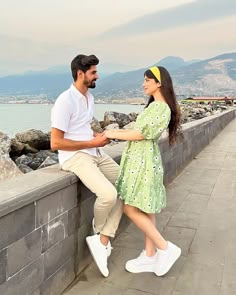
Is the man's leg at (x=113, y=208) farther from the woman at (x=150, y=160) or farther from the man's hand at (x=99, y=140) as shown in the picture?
the man's hand at (x=99, y=140)

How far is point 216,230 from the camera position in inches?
163

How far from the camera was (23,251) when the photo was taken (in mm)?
2242

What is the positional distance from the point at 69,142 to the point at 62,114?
0.21 m

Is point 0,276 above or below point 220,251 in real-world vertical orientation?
above

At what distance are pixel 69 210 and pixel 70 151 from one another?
0.42 m

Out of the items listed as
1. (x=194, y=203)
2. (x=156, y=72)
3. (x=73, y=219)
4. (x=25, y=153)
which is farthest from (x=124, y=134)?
(x=25, y=153)

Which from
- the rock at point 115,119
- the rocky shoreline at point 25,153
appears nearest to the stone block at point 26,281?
the rocky shoreline at point 25,153

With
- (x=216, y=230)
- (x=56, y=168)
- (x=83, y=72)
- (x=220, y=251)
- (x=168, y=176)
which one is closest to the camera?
(x=83, y=72)

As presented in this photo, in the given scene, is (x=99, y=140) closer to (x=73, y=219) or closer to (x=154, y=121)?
(x=154, y=121)

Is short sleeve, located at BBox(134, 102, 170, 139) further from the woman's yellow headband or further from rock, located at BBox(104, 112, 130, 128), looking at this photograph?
rock, located at BBox(104, 112, 130, 128)

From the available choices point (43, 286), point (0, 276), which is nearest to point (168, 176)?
point (43, 286)

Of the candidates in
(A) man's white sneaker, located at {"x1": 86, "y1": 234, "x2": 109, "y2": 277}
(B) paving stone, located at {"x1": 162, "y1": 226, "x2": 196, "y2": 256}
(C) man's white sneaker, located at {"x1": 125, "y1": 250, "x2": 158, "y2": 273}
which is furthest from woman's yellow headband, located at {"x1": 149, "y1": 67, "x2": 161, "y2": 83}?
(B) paving stone, located at {"x1": 162, "y1": 226, "x2": 196, "y2": 256}

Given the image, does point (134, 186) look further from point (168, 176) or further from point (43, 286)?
point (168, 176)

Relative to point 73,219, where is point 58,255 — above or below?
below
